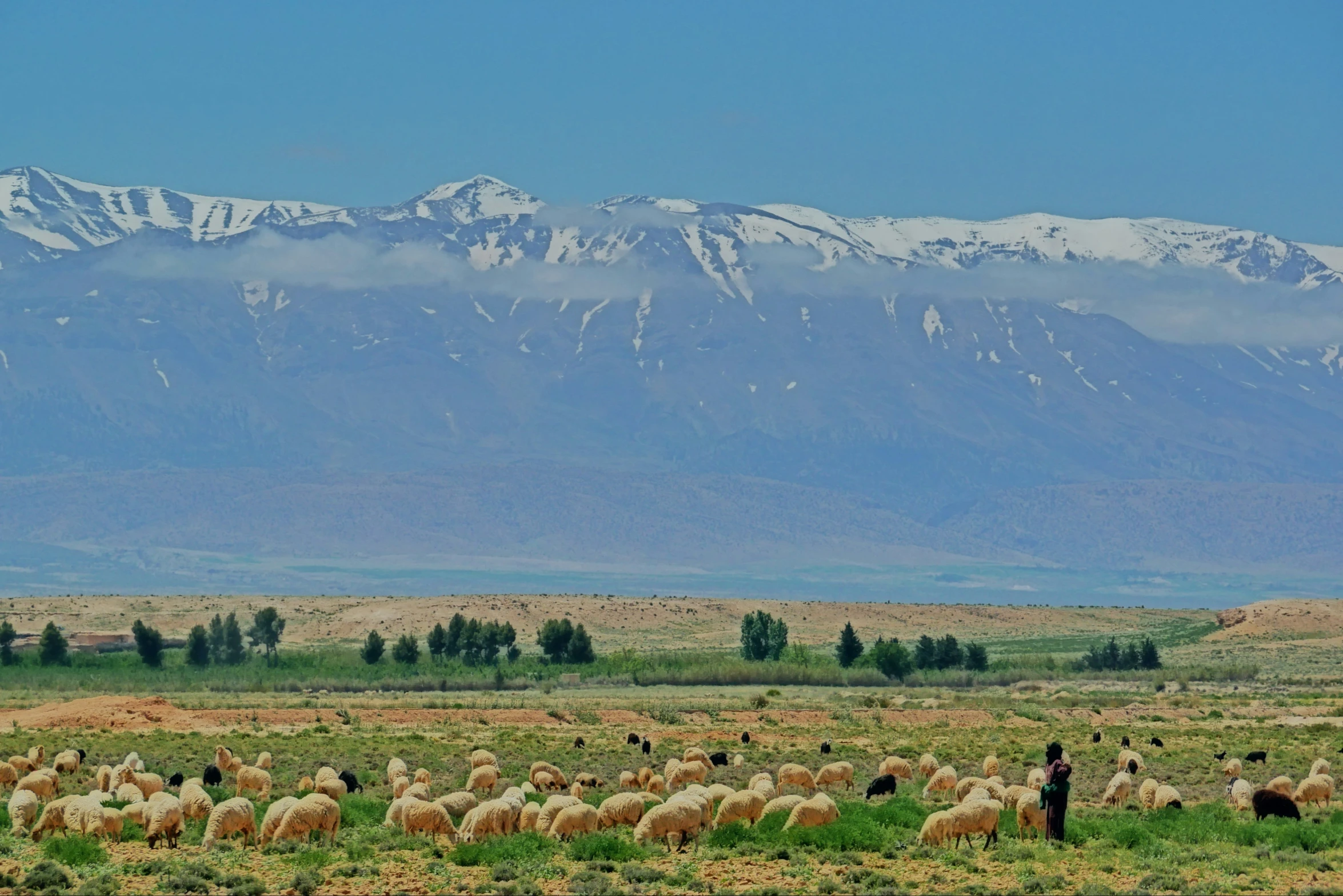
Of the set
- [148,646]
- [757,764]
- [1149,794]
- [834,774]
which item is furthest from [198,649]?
[1149,794]

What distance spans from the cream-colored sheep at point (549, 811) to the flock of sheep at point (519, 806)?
0.06 feet

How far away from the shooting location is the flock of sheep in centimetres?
2556

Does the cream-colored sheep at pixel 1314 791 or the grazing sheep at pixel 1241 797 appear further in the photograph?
the cream-colored sheep at pixel 1314 791

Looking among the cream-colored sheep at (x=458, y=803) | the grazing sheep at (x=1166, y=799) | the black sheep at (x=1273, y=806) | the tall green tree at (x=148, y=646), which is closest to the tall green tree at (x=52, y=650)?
the tall green tree at (x=148, y=646)

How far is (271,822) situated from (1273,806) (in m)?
15.2

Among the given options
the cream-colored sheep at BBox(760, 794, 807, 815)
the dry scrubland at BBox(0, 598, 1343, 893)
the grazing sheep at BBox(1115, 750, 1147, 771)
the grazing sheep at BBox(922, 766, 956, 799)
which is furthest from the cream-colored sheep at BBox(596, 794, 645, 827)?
the grazing sheep at BBox(1115, 750, 1147, 771)

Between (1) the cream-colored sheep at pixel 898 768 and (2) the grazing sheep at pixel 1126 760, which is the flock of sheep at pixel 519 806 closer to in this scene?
(1) the cream-colored sheep at pixel 898 768

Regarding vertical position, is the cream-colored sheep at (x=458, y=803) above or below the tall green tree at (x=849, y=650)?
below

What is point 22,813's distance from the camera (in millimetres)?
27047

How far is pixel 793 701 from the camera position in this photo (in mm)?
66312

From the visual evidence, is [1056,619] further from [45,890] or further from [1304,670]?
[45,890]

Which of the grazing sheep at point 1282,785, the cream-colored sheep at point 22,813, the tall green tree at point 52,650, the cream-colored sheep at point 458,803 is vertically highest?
the tall green tree at point 52,650

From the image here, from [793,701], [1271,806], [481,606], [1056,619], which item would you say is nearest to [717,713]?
[793,701]

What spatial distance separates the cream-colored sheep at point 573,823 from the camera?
83.9ft
